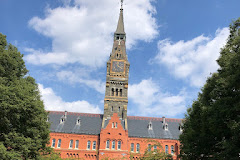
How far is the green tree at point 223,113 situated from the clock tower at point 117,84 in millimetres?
28007

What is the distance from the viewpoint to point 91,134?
152 feet

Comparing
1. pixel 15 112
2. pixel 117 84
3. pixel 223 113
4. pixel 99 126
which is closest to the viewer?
pixel 223 113

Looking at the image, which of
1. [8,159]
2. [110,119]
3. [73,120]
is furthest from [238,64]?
[73,120]

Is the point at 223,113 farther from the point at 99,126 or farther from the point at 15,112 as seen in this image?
the point at 99,126

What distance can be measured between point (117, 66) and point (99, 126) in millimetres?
14455

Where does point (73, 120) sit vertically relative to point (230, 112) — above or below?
above

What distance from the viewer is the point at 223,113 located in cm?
1561

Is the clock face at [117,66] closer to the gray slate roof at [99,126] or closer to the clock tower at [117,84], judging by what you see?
the clock tower at [117,84]

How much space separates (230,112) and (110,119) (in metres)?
33.6

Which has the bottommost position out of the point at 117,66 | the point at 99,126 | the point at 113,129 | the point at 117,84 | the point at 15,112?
the point at 15,112

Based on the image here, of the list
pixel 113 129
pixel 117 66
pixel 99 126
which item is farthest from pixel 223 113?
pixel 117 66

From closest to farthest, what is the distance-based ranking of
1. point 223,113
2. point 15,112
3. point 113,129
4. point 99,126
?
point 223,113 < point 15,112 < point 113,129 < point 99,126

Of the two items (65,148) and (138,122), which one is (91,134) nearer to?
(65,148)

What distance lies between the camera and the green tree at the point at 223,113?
14.6 m
